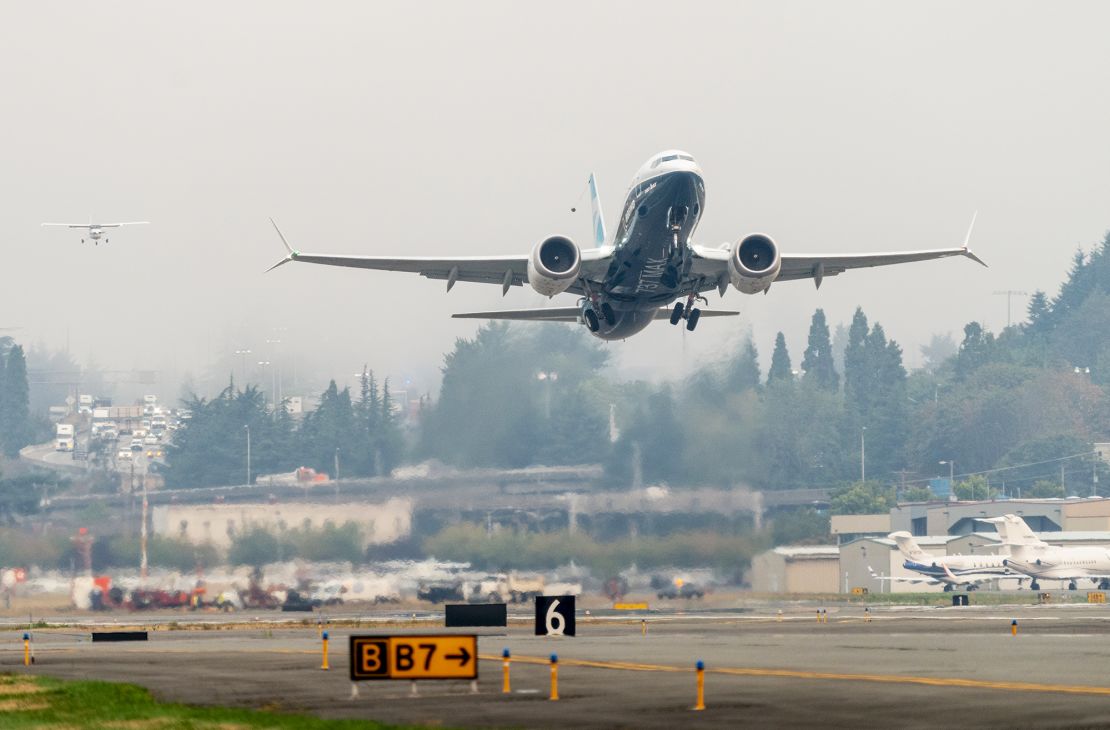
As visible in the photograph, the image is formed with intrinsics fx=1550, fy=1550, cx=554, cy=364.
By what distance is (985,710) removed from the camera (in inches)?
1009

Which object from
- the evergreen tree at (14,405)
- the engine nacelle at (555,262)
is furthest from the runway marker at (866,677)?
the evergreen tree at (14,405)

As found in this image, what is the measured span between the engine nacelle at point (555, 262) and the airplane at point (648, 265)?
35 millimetres

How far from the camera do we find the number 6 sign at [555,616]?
39.8m

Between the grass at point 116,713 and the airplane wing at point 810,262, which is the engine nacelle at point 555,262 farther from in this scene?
the grass at point 116,713

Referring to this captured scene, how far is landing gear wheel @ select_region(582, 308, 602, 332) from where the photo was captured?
6081 cm

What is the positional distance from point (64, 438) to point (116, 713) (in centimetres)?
8456

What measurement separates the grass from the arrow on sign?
7.34ft

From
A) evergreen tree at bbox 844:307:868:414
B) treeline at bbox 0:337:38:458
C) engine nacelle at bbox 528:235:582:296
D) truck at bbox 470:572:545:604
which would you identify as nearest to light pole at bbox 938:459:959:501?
evergreen tree at bbox 844:307:868:414

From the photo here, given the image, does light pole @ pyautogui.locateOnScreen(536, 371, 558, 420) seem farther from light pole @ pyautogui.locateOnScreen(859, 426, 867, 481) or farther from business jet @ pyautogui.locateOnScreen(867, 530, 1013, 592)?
light pole @ pyautogui.locateOnScreen(859, 426, 867, 481)

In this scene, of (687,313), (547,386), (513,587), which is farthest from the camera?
(547,386)

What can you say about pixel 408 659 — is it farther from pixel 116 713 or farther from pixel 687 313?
pixel 687 313

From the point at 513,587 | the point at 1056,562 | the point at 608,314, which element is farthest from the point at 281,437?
the point at 1056,562

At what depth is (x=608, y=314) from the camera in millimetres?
60000

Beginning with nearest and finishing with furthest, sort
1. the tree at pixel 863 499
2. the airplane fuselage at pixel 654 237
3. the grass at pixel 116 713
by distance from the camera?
the grass at pixel 116 713
the airplane fuselage at pixel 654 237
the tree at pixel 863 499
